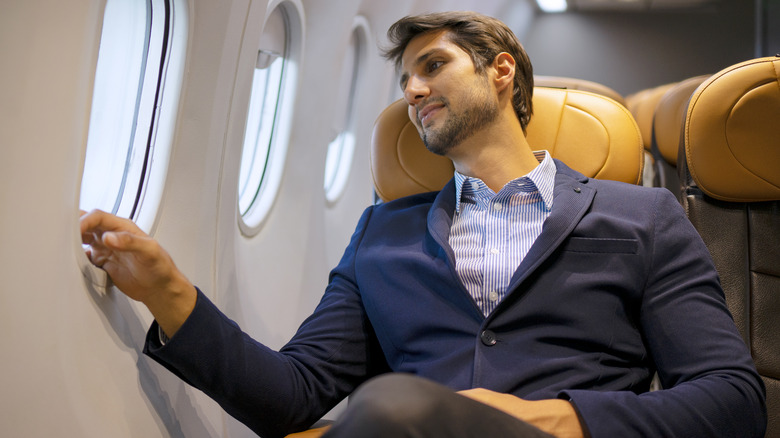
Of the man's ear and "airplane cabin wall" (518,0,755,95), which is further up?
"airplane cabin wall" (518,0,755,95)

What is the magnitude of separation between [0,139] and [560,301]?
121 cm

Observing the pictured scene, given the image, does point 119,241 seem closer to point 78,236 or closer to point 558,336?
point 78,236

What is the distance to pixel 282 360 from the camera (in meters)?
1.58

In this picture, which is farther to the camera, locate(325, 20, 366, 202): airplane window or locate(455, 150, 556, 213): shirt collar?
locate(325, 20, 366, 202): airplane window

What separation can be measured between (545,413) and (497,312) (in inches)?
11.9

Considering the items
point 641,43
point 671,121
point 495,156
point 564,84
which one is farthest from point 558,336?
point 641,43

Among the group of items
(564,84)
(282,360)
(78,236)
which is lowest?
(282,360)

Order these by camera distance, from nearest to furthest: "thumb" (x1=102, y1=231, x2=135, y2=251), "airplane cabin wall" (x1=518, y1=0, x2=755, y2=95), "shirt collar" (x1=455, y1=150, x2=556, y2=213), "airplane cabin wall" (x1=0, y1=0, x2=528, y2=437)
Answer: "airplane cabin wall" (x1=0, y1=0, x2=528, y2=437)
"thumb" (x1=102, y1=231, x2=135, y2=251)
"shirt collar" (x1=455, y1=150, x2=556, y2=213)
"airplane cabin wall" (x1=518, y1=0, x2=755, y2=95)

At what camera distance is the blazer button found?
1.54m

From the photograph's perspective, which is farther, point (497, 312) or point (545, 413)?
point (497, 312)

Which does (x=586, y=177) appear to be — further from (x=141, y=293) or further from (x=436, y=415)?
(x=141, y=293)

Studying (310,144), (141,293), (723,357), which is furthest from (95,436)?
(310,144)

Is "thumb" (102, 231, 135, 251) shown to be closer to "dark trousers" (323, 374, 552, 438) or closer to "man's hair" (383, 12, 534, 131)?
Answer: "dark trousers" (323, 374, 552, 438)

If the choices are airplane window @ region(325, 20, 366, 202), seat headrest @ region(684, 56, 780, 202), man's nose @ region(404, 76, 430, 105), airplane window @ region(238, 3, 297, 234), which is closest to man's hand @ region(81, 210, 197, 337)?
man's nose @ region(404, 76, 430, 105)
